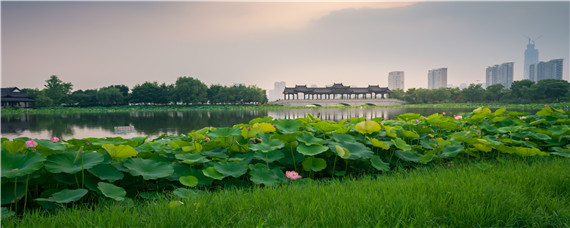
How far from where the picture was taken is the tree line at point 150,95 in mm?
49875

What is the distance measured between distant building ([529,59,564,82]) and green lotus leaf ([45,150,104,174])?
91.8 meters

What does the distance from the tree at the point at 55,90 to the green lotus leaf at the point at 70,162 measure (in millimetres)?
62463

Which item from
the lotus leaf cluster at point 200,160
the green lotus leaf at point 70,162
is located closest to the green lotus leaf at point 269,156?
the lotus leaf cluster at point 200,160

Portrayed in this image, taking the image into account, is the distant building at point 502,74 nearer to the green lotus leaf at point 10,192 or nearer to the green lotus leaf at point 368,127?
the green lotus leaf at point 368,127

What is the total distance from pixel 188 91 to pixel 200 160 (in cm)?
5099

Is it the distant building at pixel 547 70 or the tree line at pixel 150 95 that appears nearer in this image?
the tree line at pixel 150 95

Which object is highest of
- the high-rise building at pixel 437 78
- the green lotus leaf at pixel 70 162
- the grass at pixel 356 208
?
the high-rise building at pixel 437 78

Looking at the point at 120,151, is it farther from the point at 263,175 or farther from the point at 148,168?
the point at 263,175

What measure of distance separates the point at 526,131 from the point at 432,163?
154 cm

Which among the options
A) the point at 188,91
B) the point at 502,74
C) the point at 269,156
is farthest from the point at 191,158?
the point at 502,74

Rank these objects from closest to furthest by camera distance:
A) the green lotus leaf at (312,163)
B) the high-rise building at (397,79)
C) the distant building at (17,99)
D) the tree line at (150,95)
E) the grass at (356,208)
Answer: the grass at (356,208) < the green lotus leaf at (312,163) < the distant building at (17,99) < the tree line at (150,95) < the high-rise building at (397,79)

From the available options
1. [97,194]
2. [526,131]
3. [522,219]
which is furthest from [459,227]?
[526,131]

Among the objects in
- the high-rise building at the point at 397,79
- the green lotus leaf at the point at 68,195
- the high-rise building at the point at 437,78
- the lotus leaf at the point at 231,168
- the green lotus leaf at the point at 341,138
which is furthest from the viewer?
the high-rise building at the point at 397,79

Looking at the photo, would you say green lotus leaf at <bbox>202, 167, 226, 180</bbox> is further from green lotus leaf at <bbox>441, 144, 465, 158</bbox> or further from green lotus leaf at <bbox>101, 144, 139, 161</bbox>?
green lotus leaf at <bbox>441, 144, 465, 158</bbox>
